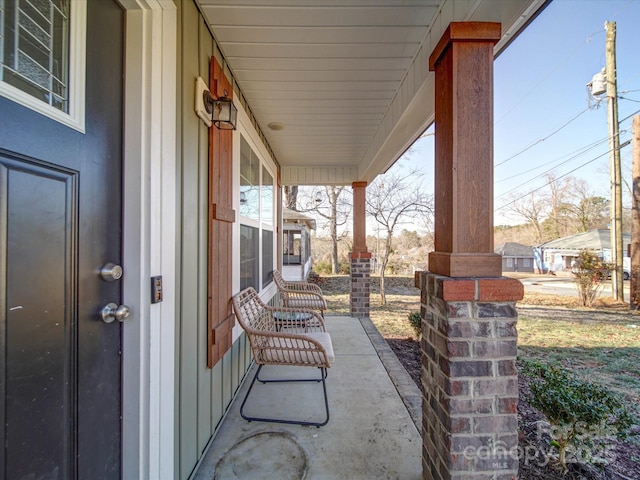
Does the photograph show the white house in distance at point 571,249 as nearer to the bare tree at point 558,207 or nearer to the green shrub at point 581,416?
the bare tree at point 558,207

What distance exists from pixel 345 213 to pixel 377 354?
1090 centimetres

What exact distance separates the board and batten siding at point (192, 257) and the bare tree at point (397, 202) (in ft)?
20.5

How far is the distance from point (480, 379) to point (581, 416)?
83cm

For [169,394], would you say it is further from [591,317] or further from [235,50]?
[591,317]

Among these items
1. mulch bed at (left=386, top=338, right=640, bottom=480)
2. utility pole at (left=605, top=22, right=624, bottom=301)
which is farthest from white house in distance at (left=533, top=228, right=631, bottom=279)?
mulch bed at (left=386, top=338, right=640, bottom=480)

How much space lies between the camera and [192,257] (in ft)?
4.86

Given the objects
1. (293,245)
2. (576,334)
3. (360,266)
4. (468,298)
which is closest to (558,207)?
(576,334)

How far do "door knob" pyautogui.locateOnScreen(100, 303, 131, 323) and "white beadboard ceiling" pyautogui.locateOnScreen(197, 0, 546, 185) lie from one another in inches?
65.1

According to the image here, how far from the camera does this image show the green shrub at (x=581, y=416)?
1.46 metres

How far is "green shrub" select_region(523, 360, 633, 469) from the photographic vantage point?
146cm

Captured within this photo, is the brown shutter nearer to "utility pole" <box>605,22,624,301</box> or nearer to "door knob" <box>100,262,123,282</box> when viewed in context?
"door knob" <box>100,262,123,282</box>

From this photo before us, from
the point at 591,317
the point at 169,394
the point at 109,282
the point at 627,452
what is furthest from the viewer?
the point at 591,317

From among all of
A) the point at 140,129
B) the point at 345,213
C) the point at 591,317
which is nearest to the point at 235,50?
the point at 140,129

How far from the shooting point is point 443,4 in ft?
5.03
